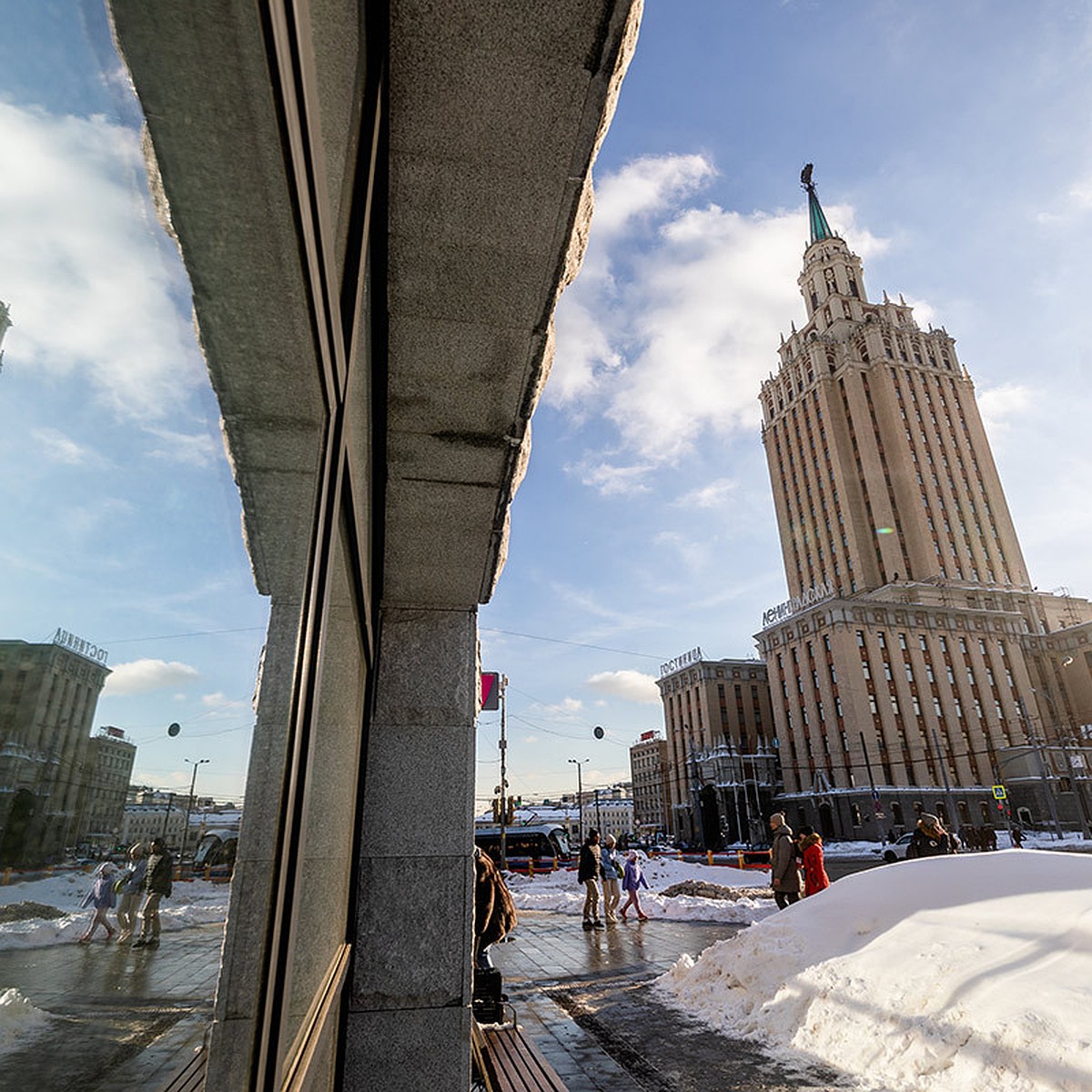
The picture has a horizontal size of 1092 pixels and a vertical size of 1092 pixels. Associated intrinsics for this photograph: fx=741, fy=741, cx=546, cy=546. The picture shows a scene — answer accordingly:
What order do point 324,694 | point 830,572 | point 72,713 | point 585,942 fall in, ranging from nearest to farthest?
point 72,713, point 324,694, point 585,942, point 830,572

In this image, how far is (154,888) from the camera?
0.74 m

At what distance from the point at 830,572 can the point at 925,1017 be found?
7028 cm

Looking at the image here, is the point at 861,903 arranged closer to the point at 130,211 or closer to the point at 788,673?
the point at 130,211

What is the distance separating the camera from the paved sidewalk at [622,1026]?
5.69 m

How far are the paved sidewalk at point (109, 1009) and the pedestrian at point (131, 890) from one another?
0.05 feet

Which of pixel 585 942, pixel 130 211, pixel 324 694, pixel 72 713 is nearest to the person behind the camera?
pixel 72 713

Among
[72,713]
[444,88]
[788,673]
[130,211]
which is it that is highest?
[788,673]

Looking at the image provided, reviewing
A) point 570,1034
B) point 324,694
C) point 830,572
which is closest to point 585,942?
point 570,1034

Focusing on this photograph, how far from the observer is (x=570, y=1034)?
7062 millimetres

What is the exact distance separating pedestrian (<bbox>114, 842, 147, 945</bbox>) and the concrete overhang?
53 centimetres

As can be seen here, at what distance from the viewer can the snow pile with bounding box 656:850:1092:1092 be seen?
495 centimetres

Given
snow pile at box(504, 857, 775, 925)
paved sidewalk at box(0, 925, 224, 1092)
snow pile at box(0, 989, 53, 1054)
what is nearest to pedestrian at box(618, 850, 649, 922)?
snow pile at box(504, 857, 775, 925)

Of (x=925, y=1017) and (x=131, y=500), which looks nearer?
(x=131, y=500)

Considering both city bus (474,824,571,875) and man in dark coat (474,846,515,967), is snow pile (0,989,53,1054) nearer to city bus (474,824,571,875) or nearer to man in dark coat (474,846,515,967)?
man in dark coat (474,846,515,967)
